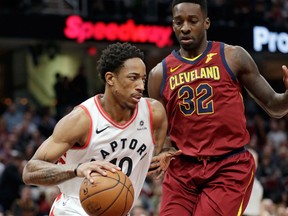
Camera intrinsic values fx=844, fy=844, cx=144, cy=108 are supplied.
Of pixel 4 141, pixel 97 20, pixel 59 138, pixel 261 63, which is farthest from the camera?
pixel 261 63

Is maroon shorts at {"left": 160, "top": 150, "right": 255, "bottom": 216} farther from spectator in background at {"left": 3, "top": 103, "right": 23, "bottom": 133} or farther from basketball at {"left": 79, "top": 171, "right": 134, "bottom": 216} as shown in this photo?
spectator in background at {"left": 3, "top": 103, "right": 23, "bottom": 133}

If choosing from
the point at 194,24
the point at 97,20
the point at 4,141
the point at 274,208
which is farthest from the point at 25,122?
the point at 194,24

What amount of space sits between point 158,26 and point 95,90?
2890 millimetres

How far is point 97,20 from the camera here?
19281 mm

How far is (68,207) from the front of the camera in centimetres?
627

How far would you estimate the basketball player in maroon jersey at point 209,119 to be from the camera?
21.2 feet

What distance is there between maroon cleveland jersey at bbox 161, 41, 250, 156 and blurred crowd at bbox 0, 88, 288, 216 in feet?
10.4

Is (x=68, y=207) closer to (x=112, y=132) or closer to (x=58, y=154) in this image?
(x=58, y=154)

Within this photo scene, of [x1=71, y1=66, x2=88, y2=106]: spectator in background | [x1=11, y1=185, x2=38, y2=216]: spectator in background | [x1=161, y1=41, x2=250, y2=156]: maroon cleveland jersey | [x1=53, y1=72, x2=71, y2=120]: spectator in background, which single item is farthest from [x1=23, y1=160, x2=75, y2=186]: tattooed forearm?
[x1=71, y1=66, x2=88, y2=106]: spectator in background

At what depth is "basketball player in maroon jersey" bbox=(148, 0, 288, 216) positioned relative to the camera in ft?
21.2

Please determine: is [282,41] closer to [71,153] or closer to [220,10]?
[220,10]

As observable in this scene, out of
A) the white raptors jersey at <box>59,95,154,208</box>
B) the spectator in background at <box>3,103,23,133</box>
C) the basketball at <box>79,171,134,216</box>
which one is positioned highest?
the white raptors jersey at <box>59,95,154,208</box>

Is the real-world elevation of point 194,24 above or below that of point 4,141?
above

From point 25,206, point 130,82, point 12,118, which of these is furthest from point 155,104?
point 12,118
